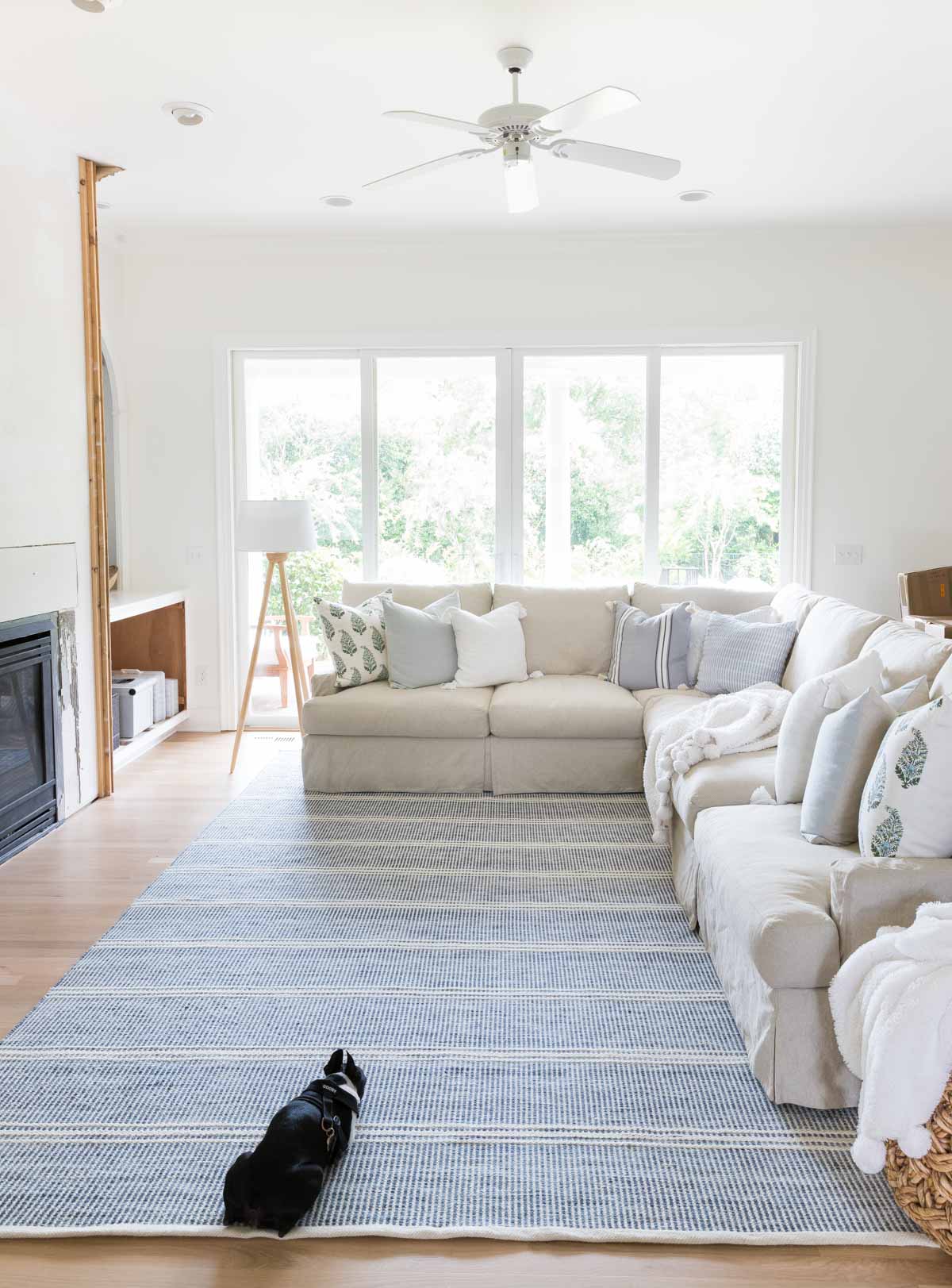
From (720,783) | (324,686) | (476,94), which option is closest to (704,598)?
(324,686)

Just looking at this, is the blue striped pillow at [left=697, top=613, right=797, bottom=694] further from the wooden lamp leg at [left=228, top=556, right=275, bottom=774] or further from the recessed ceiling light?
the recessed ceiling light

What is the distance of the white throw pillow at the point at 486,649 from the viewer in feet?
15.5

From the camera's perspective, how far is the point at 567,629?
5.03 meters

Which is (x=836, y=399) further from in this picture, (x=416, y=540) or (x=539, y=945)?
(x=539, y=945)

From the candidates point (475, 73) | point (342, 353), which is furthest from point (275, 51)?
point (342, 353)

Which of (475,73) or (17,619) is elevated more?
(475,73)

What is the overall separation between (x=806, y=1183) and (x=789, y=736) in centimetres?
125

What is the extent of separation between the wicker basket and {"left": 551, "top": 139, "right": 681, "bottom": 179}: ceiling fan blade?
2.67m

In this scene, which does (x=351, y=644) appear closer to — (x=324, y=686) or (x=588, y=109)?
A: (x=324, y=686)

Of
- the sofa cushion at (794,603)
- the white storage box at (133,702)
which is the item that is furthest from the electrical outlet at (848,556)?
the white storage box at (133,702)

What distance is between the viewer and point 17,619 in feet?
12.4

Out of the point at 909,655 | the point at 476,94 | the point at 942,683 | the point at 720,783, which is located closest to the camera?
the point at 942,683

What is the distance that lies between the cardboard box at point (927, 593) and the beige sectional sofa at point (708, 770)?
641 mm

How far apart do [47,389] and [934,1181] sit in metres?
3.82
